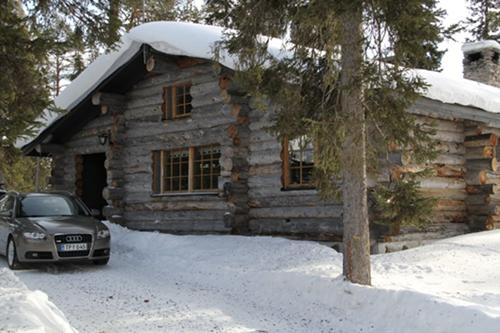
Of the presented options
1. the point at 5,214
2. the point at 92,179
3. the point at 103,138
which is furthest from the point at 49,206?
the point at 92,179

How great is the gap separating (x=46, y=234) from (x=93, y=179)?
9.27 m

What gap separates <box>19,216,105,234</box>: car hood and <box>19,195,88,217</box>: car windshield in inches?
16.5

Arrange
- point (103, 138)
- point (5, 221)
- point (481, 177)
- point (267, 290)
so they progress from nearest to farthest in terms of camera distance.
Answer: point (267, 290), point (5, 221), point (481, 177), point (103, 138)

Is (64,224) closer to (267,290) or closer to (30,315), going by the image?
(267,290)

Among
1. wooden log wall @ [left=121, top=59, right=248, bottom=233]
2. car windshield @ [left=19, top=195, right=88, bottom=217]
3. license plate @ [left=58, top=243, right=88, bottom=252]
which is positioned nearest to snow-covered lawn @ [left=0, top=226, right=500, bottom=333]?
license plate @ [left=58, top=243, right=88, bottom=252]

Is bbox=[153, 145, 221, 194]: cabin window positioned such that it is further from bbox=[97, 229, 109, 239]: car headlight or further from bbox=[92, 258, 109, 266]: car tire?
bbox=[92, 258, 109, 266]: car tire

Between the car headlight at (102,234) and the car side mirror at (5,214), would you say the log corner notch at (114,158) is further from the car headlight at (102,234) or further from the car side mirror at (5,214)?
the car headlight at (102,234)

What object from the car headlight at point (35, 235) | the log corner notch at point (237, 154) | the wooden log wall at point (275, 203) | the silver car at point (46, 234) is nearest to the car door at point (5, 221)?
the silver car at point (46, 234)

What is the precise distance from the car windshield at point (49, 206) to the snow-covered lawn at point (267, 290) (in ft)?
3.92

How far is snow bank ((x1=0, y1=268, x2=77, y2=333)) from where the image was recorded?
486cm

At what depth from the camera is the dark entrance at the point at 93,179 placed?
18688 mm

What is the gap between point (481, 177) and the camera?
511 inches

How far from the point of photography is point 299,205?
466 inches

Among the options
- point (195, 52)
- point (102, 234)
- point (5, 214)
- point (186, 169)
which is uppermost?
point (195, 52)
